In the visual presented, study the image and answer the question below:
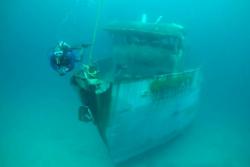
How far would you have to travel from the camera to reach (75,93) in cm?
1576

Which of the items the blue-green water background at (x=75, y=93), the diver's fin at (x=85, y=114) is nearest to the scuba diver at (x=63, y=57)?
the diver's fin at (x=85, y=114)

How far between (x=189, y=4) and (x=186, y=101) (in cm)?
2052

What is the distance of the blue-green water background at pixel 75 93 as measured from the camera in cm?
1119

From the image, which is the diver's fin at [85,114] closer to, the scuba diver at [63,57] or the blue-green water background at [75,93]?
the scuba diver at [63,57]

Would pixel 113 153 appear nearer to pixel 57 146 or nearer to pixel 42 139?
pixel 57 146

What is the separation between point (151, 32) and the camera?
30.6ft

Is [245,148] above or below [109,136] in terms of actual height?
below

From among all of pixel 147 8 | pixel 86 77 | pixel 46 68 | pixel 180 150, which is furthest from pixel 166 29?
pixel 46 68

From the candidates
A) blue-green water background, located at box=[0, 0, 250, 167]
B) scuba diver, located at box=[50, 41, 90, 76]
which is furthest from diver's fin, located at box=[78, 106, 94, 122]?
blue-green water background, located at box=[0, 0, 250, 167]

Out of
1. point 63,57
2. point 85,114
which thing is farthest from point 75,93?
point 63,57

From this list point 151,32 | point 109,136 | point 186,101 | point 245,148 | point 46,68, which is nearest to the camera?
point 109,136

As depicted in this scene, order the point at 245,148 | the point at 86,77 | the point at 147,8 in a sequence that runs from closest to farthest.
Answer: the point at 86,77, the point at 245,148, the point at 147,8

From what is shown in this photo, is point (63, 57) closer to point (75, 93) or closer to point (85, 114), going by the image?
point (85, 114)

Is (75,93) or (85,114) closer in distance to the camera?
(85,114)
